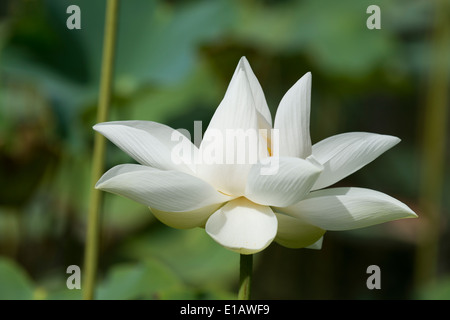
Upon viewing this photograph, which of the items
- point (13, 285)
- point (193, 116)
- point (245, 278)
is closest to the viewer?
point (245, 278)

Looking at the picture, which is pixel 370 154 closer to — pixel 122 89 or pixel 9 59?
pixel 122 89

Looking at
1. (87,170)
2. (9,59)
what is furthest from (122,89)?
(87,170)

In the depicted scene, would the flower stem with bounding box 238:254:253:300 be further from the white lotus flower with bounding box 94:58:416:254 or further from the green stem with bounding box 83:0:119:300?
the green stem with bounding box 83:0:119:300

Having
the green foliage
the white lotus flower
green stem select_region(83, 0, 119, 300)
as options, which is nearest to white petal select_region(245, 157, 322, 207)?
the white lotus flower

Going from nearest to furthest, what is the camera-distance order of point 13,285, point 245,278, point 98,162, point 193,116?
point 245,278 → point 98,162 → point 13,285 → point 193,116

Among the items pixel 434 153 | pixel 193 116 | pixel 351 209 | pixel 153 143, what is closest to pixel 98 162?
pixel 153 143

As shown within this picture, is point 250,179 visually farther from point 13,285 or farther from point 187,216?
→ point 13,285

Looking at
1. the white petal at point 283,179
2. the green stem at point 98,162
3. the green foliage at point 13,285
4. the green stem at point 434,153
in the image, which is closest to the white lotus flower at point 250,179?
the white petal at point 283,179

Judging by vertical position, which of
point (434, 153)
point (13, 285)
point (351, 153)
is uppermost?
point (434, 153)
